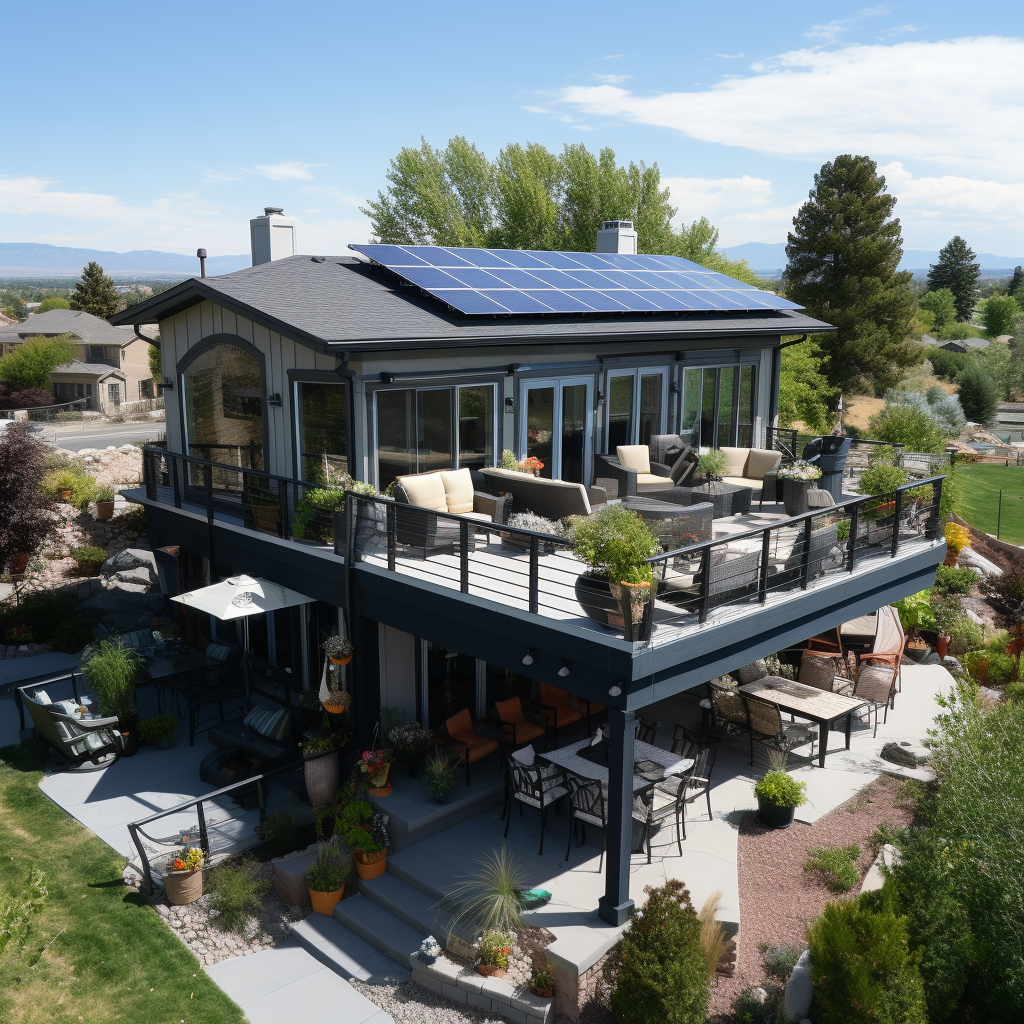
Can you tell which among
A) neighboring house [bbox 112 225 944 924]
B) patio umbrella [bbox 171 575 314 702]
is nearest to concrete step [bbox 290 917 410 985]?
neighboring house [bbox 112 225 944 924]

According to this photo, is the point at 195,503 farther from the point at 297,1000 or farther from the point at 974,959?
the point at 974,959

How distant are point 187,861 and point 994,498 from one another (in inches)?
1889

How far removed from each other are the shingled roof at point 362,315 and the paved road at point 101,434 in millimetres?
27384

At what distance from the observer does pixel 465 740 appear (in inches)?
450

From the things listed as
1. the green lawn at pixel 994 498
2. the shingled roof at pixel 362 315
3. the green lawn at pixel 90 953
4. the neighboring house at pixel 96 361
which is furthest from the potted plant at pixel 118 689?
the neighboring house at pixel 96 361

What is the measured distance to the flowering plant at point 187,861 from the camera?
9594mm

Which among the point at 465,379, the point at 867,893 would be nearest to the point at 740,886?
the point at 867,893

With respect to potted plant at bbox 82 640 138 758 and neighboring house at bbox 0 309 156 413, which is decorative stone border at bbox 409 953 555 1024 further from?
neighboring house at bbox 0 309 156 413

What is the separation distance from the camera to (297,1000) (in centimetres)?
840

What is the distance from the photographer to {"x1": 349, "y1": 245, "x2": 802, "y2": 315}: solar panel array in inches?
519

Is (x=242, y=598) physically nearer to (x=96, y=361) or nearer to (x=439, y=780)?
(x=439, y=780)

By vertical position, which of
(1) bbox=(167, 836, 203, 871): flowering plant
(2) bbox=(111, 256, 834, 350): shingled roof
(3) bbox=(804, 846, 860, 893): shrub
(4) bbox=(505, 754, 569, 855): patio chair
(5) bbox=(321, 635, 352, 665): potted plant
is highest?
(2) bbox=(111, 256, 834, 350): shingled roof

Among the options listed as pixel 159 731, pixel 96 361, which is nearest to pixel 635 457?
pixel 159 731

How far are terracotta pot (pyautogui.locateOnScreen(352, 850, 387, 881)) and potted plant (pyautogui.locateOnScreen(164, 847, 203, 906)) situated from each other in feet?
5.84
